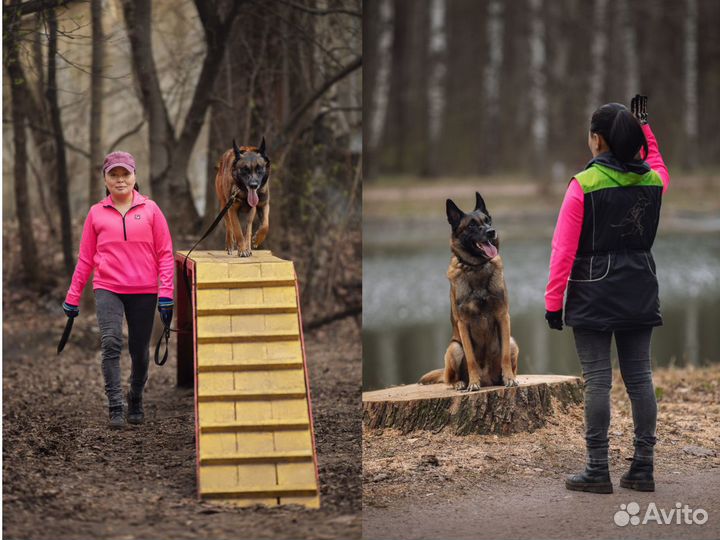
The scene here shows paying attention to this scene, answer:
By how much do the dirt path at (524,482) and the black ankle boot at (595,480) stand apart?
0.06 meters

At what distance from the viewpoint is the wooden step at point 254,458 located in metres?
5.13

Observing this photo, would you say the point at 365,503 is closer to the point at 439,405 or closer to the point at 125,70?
the point at 439,405

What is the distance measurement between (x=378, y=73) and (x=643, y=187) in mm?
22731

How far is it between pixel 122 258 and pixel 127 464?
3.93 feet

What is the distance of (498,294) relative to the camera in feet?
21.5

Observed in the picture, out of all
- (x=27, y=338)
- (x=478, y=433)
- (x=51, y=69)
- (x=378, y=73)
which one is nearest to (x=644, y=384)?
(x=478, y=433)

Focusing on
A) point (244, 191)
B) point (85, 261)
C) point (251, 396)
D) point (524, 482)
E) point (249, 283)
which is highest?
point (244, 191)

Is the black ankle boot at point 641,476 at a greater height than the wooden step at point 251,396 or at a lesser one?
lesser

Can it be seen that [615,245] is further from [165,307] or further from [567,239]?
[165,307]

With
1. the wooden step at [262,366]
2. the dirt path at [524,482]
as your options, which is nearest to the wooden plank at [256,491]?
the dirt path at [524,482]

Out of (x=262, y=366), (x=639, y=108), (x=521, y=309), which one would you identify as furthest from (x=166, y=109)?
(x=521, y=309)

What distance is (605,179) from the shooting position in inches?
206

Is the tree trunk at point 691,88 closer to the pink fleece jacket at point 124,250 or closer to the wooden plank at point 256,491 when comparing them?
the pink fleece jacket at point 124,250

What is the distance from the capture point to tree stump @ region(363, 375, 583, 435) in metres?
6.65
